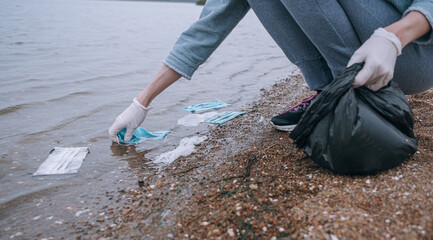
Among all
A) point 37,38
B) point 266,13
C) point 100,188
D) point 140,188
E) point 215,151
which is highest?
point 37,38

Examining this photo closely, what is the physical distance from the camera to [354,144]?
1551mm

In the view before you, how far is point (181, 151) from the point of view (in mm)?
2674

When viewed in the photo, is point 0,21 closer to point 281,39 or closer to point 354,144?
point 281,39

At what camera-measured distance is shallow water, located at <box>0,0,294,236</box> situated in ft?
7.46

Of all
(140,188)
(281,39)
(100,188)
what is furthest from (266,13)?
(100,188)

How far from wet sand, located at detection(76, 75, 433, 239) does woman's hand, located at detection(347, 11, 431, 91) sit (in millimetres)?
517

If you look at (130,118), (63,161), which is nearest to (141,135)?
(130,118)

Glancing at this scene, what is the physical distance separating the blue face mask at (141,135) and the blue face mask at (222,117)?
54cm

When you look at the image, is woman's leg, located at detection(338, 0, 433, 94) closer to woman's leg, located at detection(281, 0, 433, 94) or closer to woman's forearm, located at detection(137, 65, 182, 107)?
woman's leg, located at detection(281, 0, 433, 94)

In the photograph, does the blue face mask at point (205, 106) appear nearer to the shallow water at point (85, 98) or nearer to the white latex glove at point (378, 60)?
the shallow water at point (85, 98)

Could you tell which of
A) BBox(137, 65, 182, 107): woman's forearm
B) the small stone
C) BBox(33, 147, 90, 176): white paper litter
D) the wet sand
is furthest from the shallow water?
the small stone

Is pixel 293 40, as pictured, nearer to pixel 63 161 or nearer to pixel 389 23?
pixel 389 23

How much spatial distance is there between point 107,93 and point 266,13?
10.1ft

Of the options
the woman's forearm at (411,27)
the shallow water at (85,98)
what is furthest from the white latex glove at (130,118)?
the woman's forearm at (411,27)
